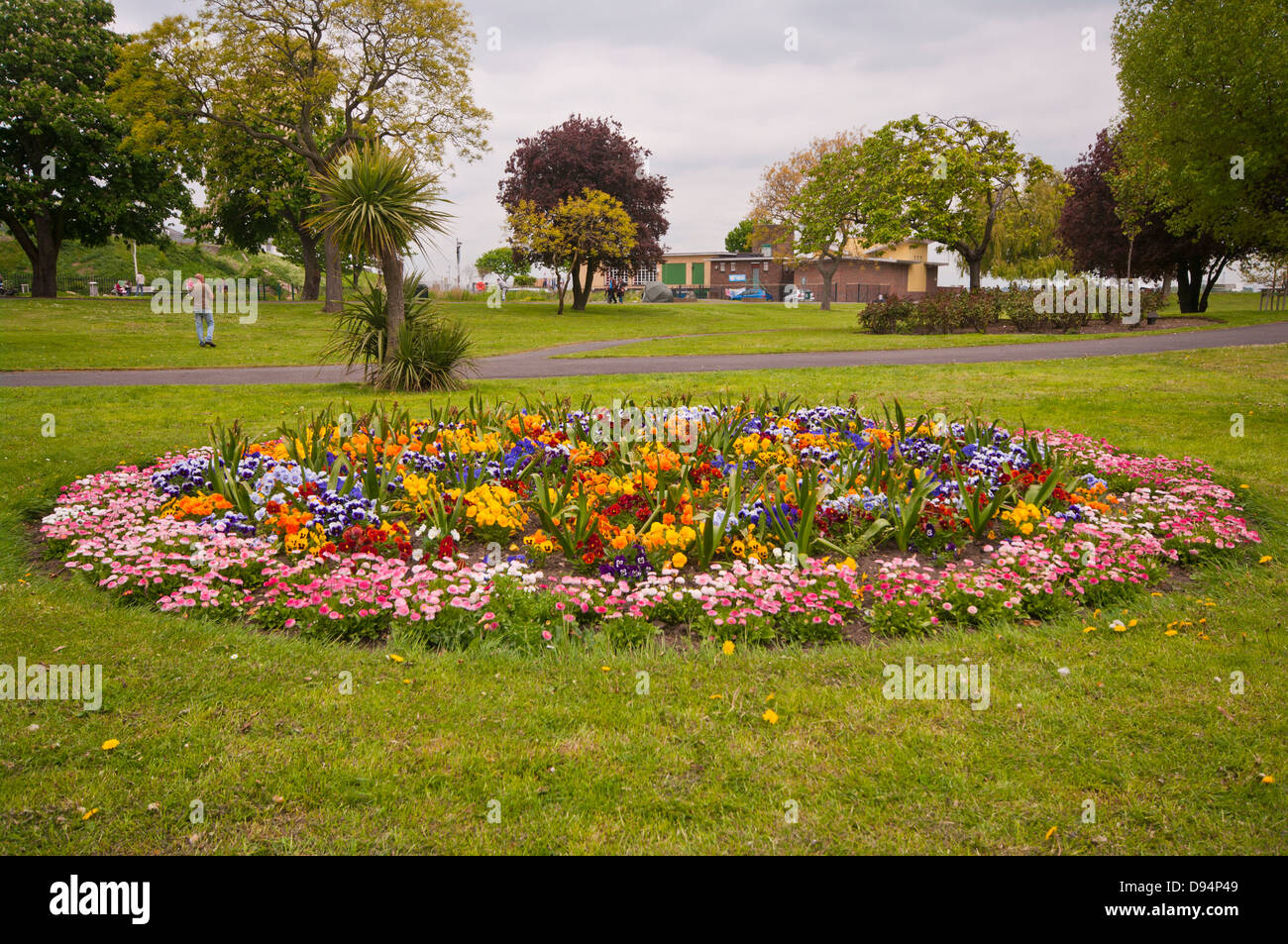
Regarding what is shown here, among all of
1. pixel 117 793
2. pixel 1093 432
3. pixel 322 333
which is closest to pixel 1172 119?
pixel 1093 432

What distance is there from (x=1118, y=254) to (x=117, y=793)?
148ft

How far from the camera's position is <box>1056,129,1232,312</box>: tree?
1348 inches

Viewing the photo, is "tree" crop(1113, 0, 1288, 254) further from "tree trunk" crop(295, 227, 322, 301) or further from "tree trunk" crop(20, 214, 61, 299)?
"tree trunk" crop(20, 214, 61, 299)

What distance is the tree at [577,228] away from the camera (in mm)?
36875

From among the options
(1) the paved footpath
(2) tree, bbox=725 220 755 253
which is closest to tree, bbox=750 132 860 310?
(1) the paved footpath

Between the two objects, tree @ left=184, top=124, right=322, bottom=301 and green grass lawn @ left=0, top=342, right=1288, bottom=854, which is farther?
tree @ left=184, top=124, right=322, bottom=301

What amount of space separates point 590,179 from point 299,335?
20.1 metres

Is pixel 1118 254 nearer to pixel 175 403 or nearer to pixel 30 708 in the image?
pixel 175 403

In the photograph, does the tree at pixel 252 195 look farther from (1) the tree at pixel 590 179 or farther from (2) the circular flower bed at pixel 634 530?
(2) the circular flower bed at pixel 634 530

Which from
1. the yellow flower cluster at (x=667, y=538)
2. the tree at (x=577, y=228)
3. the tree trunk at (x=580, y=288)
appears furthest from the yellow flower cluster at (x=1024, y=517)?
the tree trunk at (x=580, y=288)


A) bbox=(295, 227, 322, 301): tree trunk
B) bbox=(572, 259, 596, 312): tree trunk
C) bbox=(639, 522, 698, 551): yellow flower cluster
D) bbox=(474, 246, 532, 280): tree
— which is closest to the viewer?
bbox=(639, 522, 698, 551): yellow flower cluster

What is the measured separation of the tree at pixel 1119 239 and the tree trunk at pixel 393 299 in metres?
31.8

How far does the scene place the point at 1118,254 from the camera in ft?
128

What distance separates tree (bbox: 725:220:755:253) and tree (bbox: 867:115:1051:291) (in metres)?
75.3
